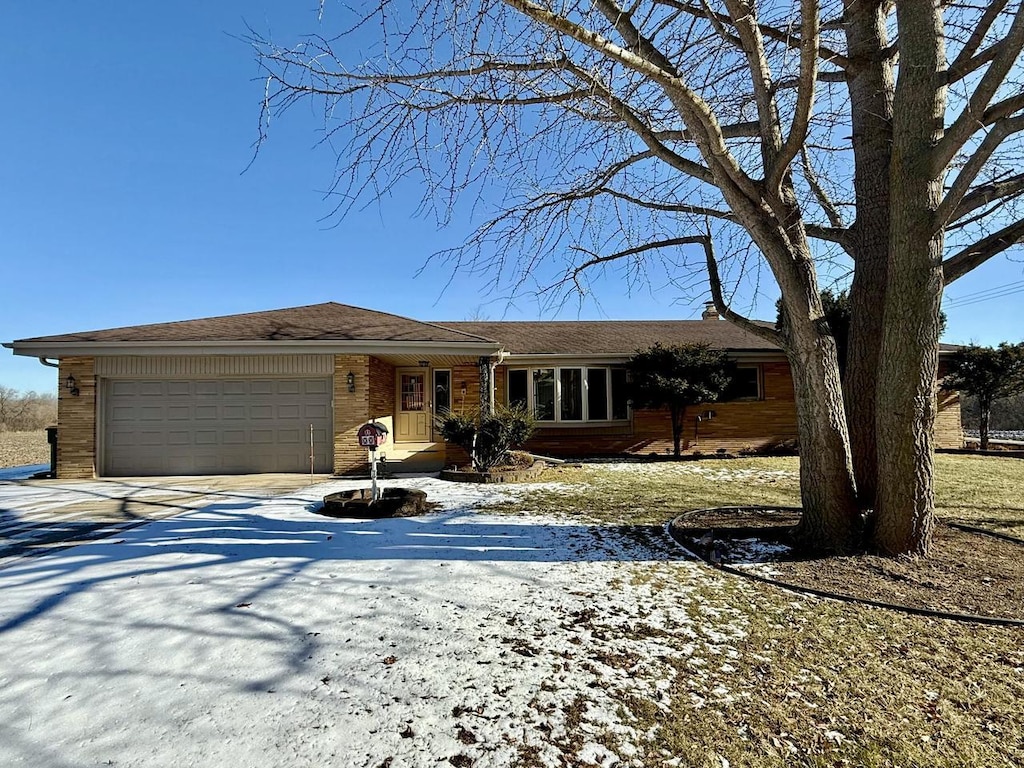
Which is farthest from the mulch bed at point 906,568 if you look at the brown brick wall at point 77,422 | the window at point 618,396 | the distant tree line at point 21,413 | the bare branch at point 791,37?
the distant tree line at point 21,413

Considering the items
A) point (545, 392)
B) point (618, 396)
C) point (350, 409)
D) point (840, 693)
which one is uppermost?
point (545, 392)

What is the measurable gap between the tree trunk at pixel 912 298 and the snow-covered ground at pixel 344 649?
1728mm

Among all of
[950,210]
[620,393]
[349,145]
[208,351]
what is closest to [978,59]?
[950,210]

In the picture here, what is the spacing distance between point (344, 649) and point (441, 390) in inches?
381

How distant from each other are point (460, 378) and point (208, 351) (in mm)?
5239

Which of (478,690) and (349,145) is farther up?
(349,145)

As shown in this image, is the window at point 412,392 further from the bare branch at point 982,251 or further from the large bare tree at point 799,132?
the bare branch at point 982,251

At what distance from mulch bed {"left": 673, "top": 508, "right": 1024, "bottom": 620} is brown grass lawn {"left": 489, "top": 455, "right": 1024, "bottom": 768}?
0.30 metres

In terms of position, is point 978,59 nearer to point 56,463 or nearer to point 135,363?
point 135,363

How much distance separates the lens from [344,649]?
2.56 metres

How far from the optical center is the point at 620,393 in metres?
12.6

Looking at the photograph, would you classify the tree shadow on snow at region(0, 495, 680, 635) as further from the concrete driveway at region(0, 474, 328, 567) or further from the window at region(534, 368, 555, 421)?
the window at region(534, 368, 555, 421)

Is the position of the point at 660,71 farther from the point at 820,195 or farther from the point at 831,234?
the point at 820,195

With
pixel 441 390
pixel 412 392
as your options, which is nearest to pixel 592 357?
pixel 441 390
